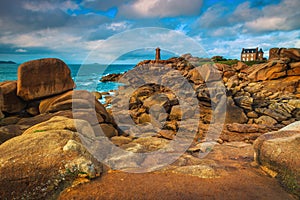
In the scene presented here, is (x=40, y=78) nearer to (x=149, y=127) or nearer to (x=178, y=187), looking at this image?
(x=149, y=127)

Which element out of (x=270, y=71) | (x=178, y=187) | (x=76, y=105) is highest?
(x=270, y=71)

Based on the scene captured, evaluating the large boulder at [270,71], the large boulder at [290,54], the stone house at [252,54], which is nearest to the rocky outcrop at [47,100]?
the large boulder at [270,71]

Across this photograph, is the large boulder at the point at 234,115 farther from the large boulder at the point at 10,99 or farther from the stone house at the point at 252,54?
the stone house at the point at 252,54

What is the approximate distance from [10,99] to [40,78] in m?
2.72

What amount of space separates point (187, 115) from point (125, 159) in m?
14.3

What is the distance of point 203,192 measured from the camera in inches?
219

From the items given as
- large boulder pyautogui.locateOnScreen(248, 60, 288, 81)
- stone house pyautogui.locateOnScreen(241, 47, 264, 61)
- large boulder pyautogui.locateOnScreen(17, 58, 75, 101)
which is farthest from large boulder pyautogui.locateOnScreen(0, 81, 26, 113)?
stone house pyautogui.locateOnScreen(241, 47, 264, 61)

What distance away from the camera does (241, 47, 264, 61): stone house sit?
73.9 m

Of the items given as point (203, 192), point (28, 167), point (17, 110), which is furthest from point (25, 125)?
point (203, 192)

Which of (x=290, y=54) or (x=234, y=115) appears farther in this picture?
(x=290, y=54)

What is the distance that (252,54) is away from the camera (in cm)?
7600

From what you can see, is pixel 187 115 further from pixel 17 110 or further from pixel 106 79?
pixel 106 79

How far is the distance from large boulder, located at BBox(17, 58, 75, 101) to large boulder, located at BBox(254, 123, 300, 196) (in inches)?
518

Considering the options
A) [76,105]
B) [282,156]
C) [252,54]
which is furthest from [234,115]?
[252,54]
